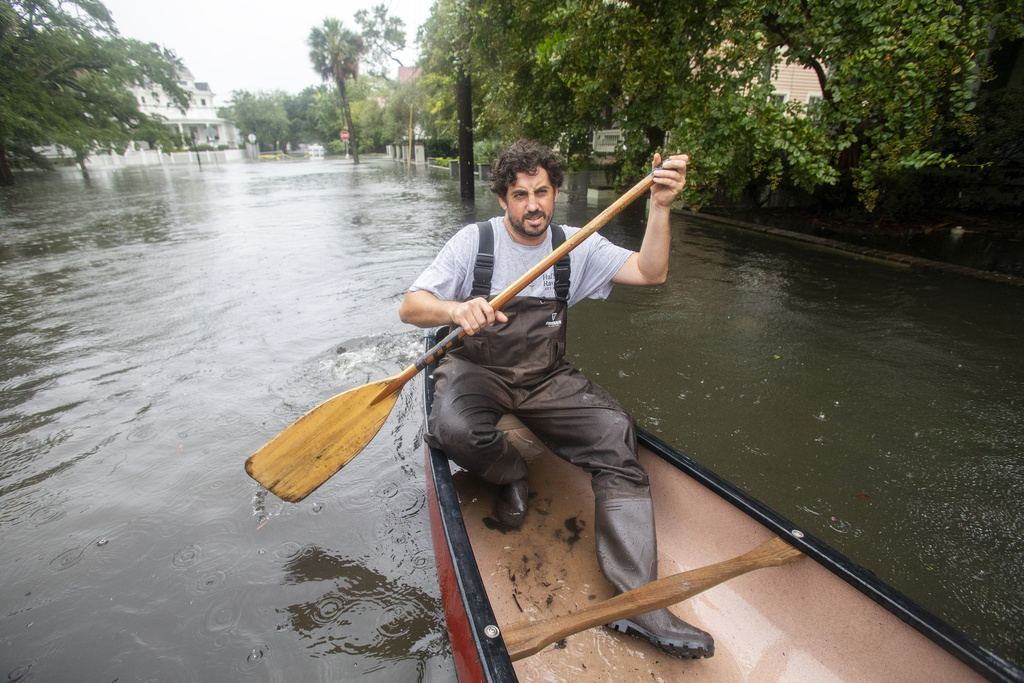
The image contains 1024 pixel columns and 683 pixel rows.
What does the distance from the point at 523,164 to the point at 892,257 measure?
8.29m

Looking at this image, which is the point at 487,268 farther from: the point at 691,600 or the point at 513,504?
the point at 691,600

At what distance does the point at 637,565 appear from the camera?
6.90ft

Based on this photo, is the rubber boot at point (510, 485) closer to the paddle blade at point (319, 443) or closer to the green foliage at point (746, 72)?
the paddle blade at point (319, 443)

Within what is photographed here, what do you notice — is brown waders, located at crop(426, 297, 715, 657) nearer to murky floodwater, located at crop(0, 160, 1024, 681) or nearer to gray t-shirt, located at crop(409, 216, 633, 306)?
gray t-shirt, located at crop(409, 216, 633, 306)

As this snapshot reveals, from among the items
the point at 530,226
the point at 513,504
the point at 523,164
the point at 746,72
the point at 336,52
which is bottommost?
the point at 513,504

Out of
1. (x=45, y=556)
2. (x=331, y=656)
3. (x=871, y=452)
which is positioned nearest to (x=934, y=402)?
(x=871, y=452)

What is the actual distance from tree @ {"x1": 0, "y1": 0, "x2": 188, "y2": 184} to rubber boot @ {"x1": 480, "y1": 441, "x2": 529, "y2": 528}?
24.7 meters

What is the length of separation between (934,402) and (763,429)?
1.60m

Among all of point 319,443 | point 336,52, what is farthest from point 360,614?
point 336,52

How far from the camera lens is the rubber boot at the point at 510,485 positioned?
2.56 metres

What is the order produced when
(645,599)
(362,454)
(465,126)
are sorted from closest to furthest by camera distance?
(645,599) → (362,454) → (465,126)

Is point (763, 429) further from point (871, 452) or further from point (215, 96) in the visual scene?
point (215, 96)

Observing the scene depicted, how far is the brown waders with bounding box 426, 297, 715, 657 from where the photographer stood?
7.14 feet

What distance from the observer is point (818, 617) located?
1929 mm
